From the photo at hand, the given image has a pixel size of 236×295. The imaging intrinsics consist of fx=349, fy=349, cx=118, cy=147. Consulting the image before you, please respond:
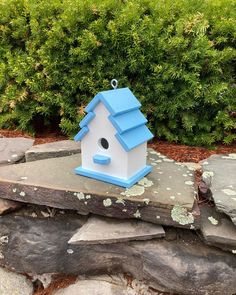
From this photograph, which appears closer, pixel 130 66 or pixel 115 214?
pixel 115 214

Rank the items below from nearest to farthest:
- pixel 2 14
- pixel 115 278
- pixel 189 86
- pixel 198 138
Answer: pixel 115 278 → pixel 189 86 → pixel 198 138 → pixel 2 14

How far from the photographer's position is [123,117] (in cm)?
213

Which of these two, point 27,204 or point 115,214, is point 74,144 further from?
point 115,214

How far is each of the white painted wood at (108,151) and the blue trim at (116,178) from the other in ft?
0.07

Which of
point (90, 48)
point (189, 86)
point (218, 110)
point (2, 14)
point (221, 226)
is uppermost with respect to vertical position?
point (2, 14)

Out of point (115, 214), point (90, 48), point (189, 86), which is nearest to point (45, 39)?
→ point (90, 48)

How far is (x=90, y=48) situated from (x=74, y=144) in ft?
2.68

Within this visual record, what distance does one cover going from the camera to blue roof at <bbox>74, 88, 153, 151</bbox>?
2.05 m

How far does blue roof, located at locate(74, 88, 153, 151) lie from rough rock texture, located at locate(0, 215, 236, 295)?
0.62m

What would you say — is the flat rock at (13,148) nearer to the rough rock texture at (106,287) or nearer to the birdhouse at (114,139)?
the birdhouse at (114,139)

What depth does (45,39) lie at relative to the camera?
3.22 meters

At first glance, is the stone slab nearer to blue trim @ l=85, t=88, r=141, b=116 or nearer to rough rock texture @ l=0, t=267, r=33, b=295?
rough rock texture @ l=0, t=267, r=33, b=295

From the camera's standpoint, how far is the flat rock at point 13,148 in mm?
2771

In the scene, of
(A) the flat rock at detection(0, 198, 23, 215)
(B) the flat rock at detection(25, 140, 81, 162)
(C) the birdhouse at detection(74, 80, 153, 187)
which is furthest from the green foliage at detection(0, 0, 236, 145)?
(A) the flat rock at detection(0, 198, 23, 215)
